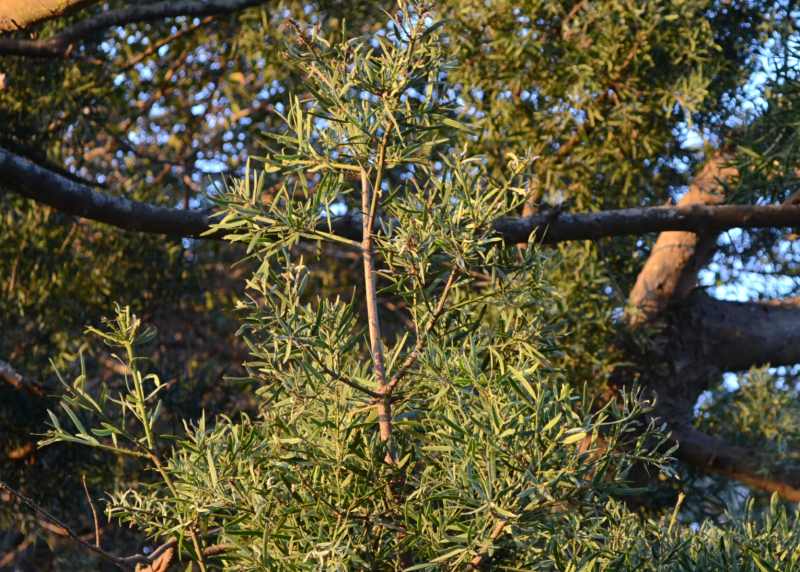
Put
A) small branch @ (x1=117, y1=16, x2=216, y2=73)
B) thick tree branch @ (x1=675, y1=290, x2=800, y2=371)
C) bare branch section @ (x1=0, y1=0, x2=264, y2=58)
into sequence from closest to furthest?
bare branch section @ (x1=0, y1=0, x2=264, y2=58) → thick tree branch @ (x1=675, y1=290, x2=800, y2=371) → small branch @ (x1=117, y1=16, x2=216, y2=73)

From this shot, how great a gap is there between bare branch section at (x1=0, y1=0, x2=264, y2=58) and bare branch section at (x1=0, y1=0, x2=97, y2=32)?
27.5 inches

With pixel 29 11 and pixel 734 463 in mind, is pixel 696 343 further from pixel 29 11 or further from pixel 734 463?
pixel 29 11

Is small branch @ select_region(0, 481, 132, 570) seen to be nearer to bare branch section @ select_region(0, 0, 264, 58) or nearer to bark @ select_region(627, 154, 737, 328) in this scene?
bare branch section @ select_region(0, 0, 264, 58)

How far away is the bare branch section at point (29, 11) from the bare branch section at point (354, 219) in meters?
0.41

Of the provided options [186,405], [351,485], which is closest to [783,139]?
[351,485]

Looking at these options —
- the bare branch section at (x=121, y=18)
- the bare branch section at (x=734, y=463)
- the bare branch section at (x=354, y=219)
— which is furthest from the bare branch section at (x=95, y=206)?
the bare branch section at (x=734, y=463)

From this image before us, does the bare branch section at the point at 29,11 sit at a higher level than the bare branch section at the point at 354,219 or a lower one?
higher

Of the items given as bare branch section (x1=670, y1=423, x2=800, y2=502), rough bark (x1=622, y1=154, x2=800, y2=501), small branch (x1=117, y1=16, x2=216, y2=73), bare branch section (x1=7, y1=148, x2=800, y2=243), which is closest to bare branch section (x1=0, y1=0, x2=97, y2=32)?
bare branch section (x1=7, y1=148, x2=800, y2=243)

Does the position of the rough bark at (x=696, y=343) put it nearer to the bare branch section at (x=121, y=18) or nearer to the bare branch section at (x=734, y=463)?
the bare branch section at (x=734, y=463)

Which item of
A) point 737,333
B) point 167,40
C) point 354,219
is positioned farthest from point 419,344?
point 167,40

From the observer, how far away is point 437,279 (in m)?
2.09

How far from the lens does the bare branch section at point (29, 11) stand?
2873 millimetres

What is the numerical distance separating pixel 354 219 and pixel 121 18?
1170mm

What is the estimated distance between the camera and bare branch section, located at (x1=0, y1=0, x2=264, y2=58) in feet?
12.1
